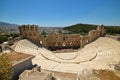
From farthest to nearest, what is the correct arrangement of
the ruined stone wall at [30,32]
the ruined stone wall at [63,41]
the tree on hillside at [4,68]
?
the ruined stone wall at [63,41] < the ruined stone wall at [30,32] < the tree on hillside at [4,68]

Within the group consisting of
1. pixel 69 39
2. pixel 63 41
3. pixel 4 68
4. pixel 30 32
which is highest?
pixel 30 32

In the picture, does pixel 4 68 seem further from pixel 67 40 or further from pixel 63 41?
pixel 67 40

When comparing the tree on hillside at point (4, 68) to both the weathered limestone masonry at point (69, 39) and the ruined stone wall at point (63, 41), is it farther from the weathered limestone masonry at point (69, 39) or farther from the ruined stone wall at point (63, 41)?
the ruined stone wall at point (63, 41)

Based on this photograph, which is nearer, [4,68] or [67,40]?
[4,68]

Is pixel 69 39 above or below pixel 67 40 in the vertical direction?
above

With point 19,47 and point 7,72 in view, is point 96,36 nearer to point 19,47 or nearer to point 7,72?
point 19,47

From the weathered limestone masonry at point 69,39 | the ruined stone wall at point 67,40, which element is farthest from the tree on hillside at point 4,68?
the ruined stone wall at point 67,40

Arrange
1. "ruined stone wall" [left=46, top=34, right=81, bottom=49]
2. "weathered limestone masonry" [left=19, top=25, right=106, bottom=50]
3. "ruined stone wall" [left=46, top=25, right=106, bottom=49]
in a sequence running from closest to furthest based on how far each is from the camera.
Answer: "weathered limestone masonry" [left=19, top=25, right=106, bottom=50] → "ruined stone wall" [left=46, top=25, right=106, bottom=49] → "ruined stone wall" [left=46, top=34, right=81, bottom=49]

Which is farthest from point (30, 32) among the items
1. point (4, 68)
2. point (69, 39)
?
point (4, 68)

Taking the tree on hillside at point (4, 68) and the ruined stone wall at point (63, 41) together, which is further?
the ruined stone wall at point (63, 41)

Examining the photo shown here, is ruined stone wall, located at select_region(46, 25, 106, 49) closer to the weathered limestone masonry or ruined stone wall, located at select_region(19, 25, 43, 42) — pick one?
the weathered limestone masonry

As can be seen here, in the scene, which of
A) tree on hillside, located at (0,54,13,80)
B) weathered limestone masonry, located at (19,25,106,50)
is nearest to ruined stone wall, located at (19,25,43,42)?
weathered limestone masonry, located at (19,25,106,50)

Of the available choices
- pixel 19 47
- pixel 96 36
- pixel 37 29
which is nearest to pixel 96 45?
A: pixel 96 36

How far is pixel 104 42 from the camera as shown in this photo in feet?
102
